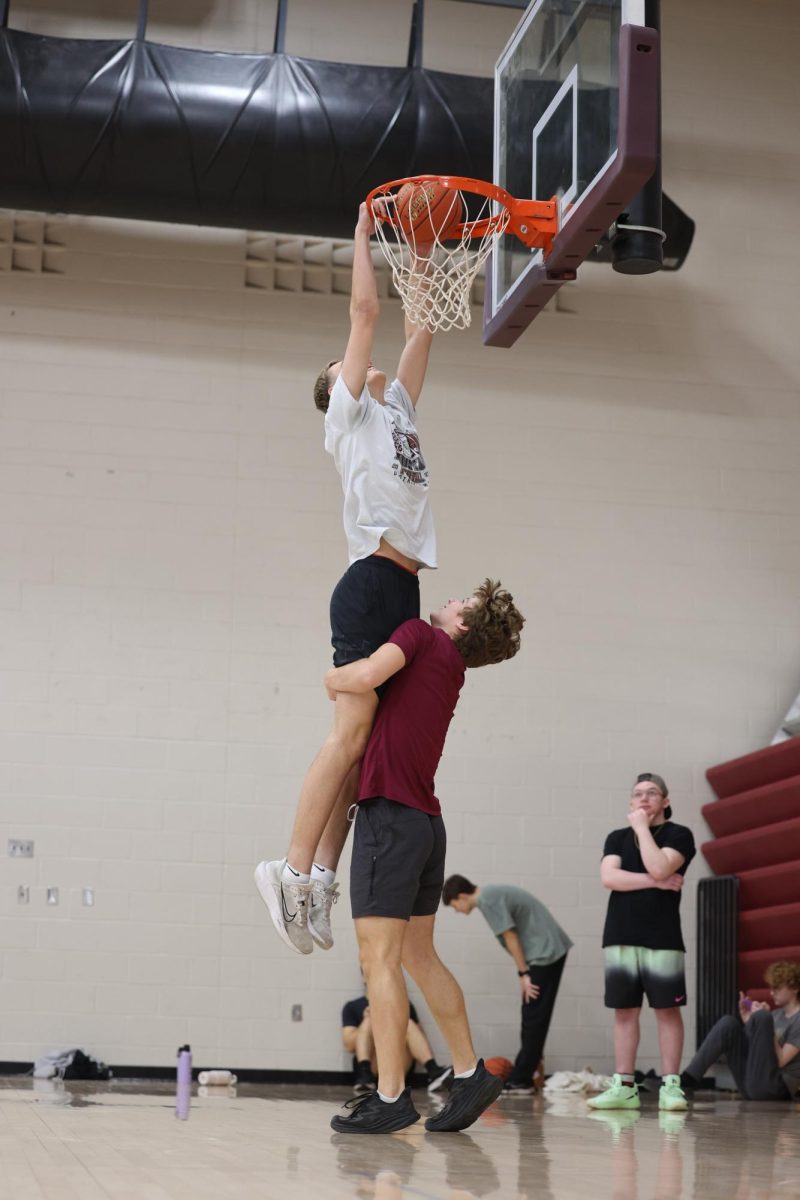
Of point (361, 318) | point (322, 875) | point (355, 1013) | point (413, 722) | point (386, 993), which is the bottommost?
point (355, 1013)

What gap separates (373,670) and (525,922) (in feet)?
16.2

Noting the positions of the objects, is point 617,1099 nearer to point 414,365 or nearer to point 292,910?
point 292,910

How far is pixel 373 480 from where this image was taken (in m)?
4.98

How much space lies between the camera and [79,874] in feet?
31.4

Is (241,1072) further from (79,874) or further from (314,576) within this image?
(314,576)

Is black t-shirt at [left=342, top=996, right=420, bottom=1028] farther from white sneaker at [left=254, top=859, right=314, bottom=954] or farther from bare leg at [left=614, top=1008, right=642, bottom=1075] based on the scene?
white sneaker at [left=254, top=859, right=314, bottom=954]

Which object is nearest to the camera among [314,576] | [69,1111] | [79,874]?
[69,1111]

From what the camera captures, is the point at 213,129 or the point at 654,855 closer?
the point at 654,855

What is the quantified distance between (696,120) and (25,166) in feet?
18.1

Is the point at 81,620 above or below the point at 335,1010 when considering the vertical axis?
above

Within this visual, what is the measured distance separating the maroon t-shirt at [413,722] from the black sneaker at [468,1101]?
906 millimetres

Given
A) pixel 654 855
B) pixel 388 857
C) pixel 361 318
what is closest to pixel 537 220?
pixel 361 318

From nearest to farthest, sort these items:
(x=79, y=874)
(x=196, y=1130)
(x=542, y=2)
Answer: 1. (x=196, y=1130)
2. (x=542, y=2)
3. (x=79, y=874)

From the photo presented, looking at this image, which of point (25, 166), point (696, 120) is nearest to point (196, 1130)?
point (25, 166)
